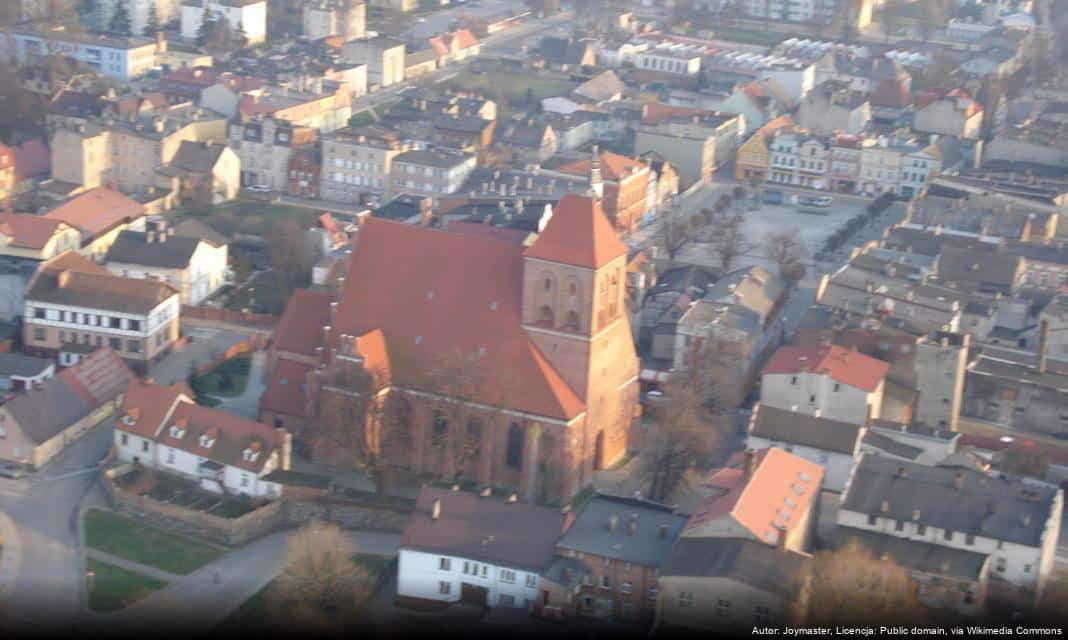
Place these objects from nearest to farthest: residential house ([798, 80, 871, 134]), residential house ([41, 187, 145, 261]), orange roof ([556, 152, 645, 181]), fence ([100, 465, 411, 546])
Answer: fence ([100, 465, 411, 546])
residential house ([41, 187, 145, 261])
orange roof ([556, 152, 645, 181])
residential house ([798, 80, 871, 134])

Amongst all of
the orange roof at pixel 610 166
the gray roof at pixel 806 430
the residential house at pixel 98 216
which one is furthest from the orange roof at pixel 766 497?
Answer: the orange roof at pixel 610 166

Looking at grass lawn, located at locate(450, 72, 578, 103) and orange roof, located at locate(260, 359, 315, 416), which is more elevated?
grass lawn, located at locate(450, 72, 578, 103)

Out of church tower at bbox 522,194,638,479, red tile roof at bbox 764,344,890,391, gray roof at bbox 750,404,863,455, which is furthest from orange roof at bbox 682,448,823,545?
red tile roof at bbox 764,344,890,391

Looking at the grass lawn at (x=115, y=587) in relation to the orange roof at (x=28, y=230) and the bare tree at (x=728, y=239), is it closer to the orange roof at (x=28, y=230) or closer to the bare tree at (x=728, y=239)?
the orange roof at (x=28, y=230)

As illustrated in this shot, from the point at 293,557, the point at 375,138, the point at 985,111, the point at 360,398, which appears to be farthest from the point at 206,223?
the point at 985,111

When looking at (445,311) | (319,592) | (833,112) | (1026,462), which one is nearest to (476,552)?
(319,592)

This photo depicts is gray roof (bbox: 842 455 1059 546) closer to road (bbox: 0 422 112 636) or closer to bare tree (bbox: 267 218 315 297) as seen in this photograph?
road (bbox: 0 422 112 636)
